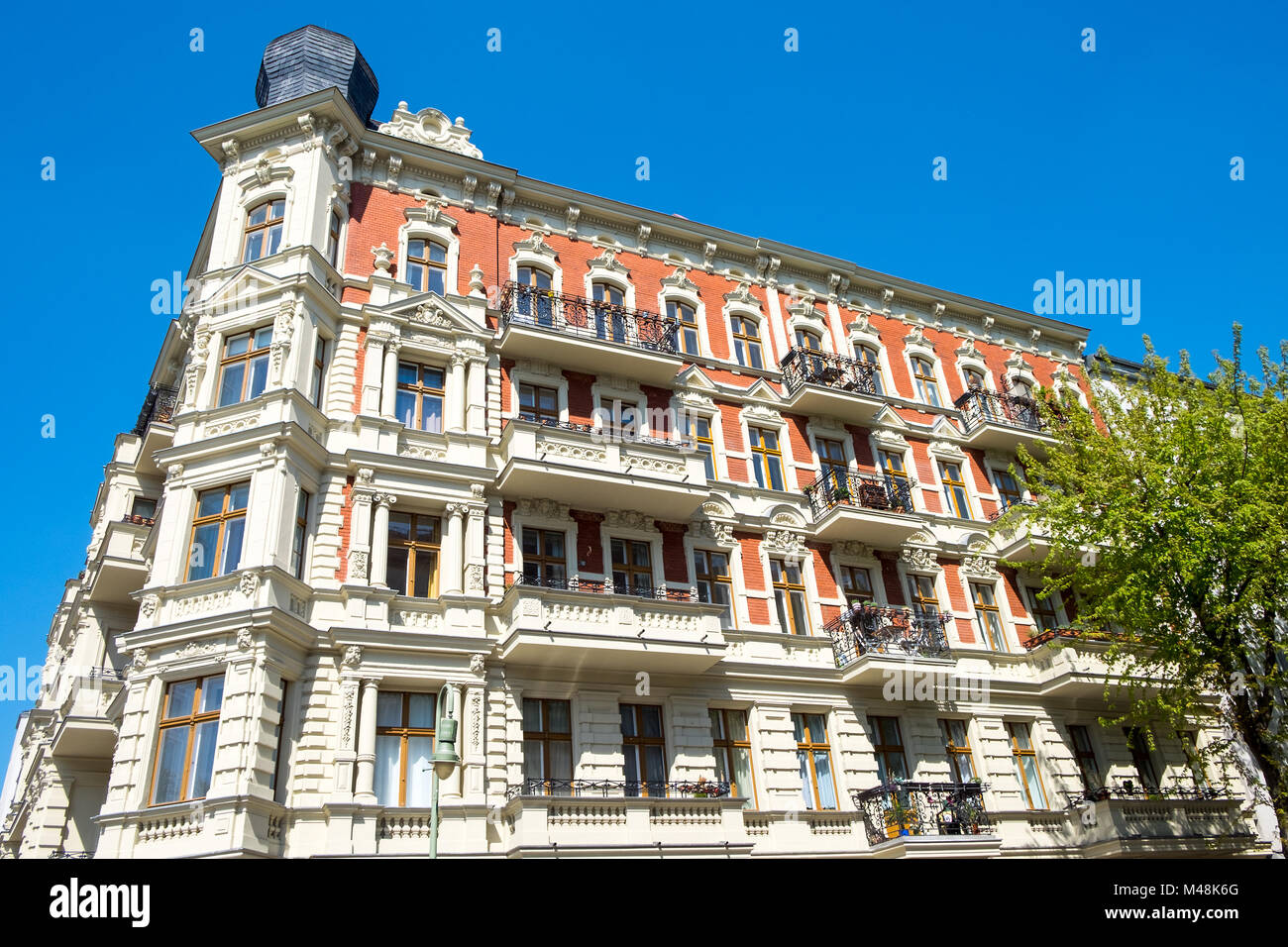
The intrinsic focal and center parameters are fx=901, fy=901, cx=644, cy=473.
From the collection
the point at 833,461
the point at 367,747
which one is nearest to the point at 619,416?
the point at 833,461

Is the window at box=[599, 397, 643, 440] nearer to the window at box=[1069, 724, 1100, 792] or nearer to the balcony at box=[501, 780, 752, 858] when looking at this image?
the balcony at box=[501, 780, 752, 858]

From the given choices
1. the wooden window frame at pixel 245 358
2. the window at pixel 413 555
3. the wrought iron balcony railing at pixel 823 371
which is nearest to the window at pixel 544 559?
the window at pixel 413 555

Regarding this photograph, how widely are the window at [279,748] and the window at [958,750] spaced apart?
48.4 ft

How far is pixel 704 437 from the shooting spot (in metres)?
24.0

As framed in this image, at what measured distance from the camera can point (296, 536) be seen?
17.9m

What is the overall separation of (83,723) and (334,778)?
32.9 ft

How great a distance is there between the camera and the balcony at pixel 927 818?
18.6m

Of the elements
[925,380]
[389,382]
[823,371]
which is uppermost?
[925,380]

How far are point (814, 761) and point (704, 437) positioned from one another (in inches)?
338

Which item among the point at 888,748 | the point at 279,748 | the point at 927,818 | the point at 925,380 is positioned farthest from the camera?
the point at 925,380

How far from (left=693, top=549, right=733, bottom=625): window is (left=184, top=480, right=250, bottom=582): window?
32.8ft

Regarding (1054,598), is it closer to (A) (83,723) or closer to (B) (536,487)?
(B) (536,487)

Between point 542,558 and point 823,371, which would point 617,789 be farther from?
point 823,371
